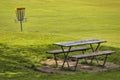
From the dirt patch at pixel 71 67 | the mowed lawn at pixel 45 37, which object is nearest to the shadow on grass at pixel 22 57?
the mowed lawn at pixel 45 37

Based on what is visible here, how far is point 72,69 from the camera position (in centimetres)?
1245

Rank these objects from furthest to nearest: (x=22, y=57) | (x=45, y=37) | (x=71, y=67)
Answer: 1. (x=45, y=37)
2. (x=22, y=57)
3. (x=71, y=67)

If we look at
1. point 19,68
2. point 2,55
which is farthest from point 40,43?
point 19,68

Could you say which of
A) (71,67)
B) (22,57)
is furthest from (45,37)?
(71,67)

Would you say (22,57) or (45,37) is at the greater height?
(22,57)

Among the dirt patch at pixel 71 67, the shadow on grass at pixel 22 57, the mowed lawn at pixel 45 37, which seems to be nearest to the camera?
the mowed lawn at pixel 45 37

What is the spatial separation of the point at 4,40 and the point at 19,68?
20.1ft

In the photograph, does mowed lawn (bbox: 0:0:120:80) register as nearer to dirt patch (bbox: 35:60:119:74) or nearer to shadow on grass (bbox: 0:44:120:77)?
shadow on grass (bbox: 0:44:120:77)

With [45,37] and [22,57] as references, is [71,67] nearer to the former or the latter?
[22,57]

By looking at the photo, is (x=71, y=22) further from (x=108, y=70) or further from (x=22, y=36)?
(x=108, y=70)

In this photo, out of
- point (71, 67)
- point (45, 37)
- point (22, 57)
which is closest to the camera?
point (71, 67)

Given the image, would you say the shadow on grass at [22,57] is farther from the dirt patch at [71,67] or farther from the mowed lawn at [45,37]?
the dirt patch at [71,67]

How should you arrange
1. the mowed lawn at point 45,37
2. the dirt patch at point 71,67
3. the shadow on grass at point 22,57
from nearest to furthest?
the mowed lawn at point 45,37 → the dirt patch at point 71,67 → the shadow on grass at point 22,57

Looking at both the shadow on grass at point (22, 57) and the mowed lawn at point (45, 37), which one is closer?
the mowed lawn at point (45, 37)
